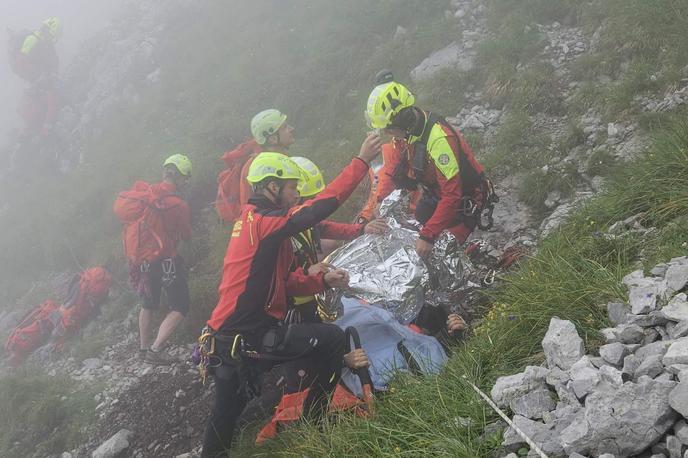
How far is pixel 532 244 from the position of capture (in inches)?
215

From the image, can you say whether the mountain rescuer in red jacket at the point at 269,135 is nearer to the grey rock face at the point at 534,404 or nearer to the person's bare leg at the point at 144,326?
the person's bare leg at the point at 144,326

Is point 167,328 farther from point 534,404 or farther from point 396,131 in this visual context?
point 534,404

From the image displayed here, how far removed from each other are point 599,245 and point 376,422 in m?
2.06

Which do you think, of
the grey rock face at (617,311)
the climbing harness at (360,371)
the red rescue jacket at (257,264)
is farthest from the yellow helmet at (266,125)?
the grey rock face at (617,311)

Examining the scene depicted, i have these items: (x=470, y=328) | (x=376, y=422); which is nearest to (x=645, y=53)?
(x=470, y=328)

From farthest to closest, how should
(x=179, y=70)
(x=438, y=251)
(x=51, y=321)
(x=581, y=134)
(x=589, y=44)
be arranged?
(x=179, y=70)
(x=51, y=321)
(x=589, y=44)
(x=581, y=134)
(x=438, y=251)

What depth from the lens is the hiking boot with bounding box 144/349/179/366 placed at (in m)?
6.96

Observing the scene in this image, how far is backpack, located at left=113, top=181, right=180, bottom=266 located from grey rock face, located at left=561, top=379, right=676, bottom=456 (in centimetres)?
594

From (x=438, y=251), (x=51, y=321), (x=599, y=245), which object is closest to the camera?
(x=599, y=245)

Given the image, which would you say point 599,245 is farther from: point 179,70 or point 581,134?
point 179,70

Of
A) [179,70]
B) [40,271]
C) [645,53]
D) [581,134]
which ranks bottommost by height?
[581,134]

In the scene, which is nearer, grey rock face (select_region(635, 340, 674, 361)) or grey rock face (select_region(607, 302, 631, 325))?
grey rock face (select_region(635, 340, 674, 361))

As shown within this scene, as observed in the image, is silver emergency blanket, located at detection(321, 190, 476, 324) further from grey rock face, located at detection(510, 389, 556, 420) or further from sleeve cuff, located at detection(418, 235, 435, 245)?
grey rock face, located at detection(510, 389, 556, 420)

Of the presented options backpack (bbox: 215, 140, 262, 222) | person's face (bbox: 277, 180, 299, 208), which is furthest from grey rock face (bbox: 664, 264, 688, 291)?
backpack (bbox: 215, 140, 262, 222)
